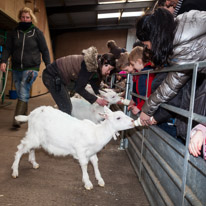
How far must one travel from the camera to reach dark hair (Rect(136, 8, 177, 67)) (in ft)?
4.48

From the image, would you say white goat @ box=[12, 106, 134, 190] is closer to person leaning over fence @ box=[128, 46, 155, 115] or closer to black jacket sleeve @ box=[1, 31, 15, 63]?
person leaning over fence @ box=[128, 46, 155, 115]

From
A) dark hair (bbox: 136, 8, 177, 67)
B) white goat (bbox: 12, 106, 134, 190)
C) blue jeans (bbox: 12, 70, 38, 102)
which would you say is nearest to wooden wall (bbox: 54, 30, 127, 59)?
blue jeans (bbox: 12, 70, 38, 102)

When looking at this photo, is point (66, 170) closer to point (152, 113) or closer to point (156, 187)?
point (156, 187)

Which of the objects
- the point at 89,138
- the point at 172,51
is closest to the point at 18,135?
the point at 89,138

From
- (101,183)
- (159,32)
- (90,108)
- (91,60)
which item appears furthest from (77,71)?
(159,32)

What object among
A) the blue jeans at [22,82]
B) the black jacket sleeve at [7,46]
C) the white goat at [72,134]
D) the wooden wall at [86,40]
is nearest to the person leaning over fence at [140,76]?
the white goat at [72,134]

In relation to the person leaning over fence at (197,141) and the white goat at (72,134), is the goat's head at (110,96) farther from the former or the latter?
the person leaning over fence at (197,141)

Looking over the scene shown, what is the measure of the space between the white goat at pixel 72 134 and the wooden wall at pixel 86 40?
46.9 feet

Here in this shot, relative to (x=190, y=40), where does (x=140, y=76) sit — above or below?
below

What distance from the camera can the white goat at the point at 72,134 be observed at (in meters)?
2.17

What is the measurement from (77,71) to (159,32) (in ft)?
5.50

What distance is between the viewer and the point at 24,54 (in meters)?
3.80

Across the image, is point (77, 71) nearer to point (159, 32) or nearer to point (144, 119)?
point (144, 119)

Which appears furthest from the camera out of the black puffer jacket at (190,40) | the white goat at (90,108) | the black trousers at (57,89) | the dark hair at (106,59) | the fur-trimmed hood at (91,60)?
the white goat at (90,108)
